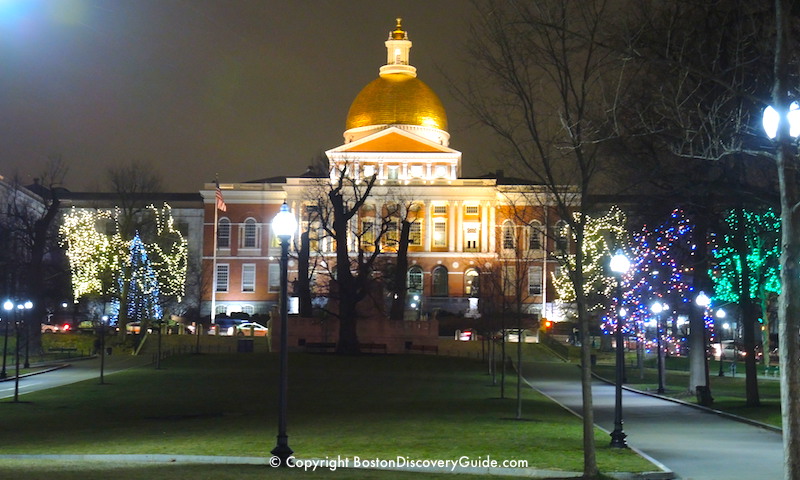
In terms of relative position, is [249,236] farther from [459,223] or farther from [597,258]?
[597,258]

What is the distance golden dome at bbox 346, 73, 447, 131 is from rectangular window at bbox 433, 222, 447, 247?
11.9 metres

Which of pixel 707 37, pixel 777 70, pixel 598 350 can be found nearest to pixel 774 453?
pixel 707 37

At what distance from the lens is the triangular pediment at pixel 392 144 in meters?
122

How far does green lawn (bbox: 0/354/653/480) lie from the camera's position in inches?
840

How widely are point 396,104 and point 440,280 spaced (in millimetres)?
21435

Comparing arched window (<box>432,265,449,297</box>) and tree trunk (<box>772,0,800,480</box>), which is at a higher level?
arched window (<box>432,265,449,297</box>)

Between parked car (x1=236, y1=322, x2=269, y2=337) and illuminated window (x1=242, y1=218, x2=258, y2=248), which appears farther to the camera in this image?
illuminated window (x1=242, y1=218, x2=258, y2=248)

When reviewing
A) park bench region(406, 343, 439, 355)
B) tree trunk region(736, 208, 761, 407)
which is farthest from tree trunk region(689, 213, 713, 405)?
park bench region(406, 343, 439, 355)

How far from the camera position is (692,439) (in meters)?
24.7

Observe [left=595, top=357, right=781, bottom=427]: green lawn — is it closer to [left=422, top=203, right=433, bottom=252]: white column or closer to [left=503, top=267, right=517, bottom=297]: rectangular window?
[left=503, top=267, right=517, bottom=297]: rectangular window

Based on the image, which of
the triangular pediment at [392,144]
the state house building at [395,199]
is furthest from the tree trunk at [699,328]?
the triangular pediment at [392,144]

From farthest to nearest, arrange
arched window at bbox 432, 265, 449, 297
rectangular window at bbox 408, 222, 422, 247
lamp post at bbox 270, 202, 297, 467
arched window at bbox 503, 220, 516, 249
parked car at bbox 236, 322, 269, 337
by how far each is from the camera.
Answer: rectangular window at bbox 408, 222, 422, 247 → arched window at bbox 432, 265, 449, 297 → parked car at bbox 236, 322, 269, 337 → arched window at bbox 503, 220, 516, 249 → lamp post at bbox 270, 202, 297, 467

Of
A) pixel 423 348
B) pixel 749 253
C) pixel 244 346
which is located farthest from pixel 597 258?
pixel 749 253

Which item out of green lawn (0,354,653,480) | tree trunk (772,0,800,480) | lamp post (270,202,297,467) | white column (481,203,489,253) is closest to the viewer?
tree trunk (772,0,800,480)
